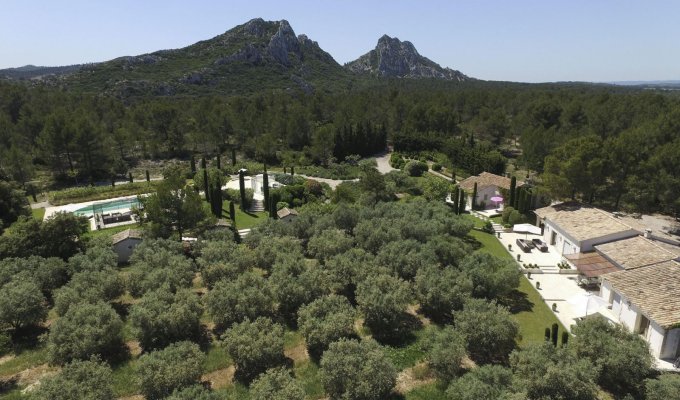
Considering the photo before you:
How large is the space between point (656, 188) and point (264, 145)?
185 feet

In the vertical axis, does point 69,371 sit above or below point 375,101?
below

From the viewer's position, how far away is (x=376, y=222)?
117ft

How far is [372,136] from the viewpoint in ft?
271

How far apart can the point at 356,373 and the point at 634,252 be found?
2481cm

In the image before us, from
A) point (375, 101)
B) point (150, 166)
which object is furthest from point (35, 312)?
point (375, 101)

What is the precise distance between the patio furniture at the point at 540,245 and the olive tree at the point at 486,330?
16414 millimetres

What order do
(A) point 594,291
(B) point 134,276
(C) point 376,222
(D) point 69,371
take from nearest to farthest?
(D) point 69,371 → (B) point 134,276 → (A) point 594,291 → (C) point 376,222

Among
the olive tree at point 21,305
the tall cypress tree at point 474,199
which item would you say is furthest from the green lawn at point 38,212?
the tall cypress tree at point 474,199

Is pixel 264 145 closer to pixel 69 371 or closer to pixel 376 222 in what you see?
pixel 376 222

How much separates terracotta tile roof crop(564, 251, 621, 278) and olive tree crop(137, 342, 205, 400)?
88.8 feet

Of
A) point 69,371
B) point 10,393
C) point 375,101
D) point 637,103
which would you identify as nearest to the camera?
point 69,371

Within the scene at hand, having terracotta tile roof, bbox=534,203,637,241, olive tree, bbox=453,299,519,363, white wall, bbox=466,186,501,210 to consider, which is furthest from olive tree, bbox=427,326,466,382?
white wall, bbox=466,186,501,210

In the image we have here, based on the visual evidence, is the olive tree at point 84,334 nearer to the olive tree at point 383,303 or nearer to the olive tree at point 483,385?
the olive tree at point 383,303

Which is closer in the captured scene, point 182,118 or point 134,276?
point 134,276
